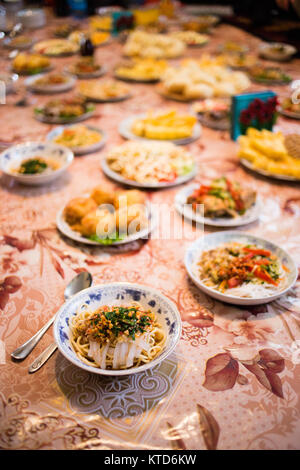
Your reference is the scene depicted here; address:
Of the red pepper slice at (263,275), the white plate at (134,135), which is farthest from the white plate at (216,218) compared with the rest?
the white plate at (134,135)

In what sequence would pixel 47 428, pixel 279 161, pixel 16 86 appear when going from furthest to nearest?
pixel 16 86
pixel 279 161
pixel 47 428

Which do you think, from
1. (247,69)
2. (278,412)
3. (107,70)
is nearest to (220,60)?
(247,69)

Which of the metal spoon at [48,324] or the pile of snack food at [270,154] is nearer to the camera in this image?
the metal spoon at [48,324]

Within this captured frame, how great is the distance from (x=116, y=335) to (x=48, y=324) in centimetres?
32

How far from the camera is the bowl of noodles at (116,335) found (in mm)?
1090

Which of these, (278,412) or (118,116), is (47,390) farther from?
(118,116)

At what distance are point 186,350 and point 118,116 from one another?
7.88 ft

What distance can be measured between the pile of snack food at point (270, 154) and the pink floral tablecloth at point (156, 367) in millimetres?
260

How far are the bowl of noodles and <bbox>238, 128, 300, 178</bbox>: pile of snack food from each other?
4.43 ft

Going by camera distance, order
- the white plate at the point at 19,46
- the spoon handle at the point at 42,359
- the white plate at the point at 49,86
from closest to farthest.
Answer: the spoon handle at the point at 42,359 < the white plate at the point at 49,86 < the white plate at the point at 19,46

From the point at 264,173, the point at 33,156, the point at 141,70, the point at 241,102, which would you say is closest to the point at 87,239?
the point at 33,156

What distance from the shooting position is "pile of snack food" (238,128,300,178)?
2.26 meters

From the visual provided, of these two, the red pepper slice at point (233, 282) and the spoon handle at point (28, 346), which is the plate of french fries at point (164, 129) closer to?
the red pepper slice at point (233, 282)

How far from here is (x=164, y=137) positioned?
272cm
